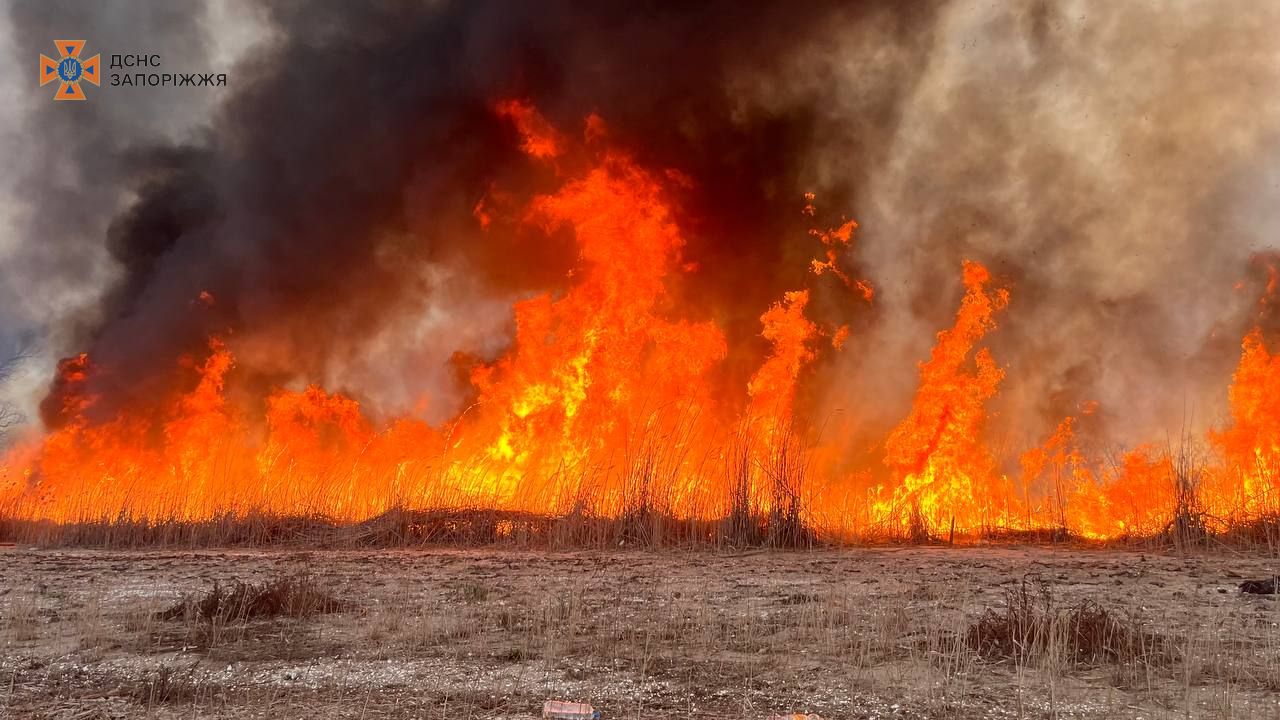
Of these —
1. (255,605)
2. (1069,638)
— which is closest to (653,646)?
(1069,638)

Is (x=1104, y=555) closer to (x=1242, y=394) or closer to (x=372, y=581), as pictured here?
(x=1242, y=394)

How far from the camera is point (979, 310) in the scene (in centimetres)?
1686

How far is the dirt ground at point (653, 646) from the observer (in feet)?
17.8

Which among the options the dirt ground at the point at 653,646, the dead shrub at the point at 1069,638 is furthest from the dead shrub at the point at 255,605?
the dead shrub at the point at 1069,638

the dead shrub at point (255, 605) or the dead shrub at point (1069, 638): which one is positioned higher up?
the dead shrub at point (1069, 638)

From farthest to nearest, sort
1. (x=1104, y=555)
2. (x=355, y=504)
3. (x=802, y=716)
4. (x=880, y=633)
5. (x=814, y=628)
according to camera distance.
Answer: (x=355, y=504), (x=1104, y=555), (x=814, y=628), (x=880, y=633), (x=802, y=716)

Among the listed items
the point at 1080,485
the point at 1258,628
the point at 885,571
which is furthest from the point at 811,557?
the point at 1258,628

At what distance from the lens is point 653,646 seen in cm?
687

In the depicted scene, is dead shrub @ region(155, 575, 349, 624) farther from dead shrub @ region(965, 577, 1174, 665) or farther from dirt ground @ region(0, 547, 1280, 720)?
dead shrub @ region(965, 577, 1174, 665)

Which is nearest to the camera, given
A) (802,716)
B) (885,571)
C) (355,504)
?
(802,716)

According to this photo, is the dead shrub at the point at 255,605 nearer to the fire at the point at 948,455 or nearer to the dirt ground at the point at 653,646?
the dirt ground at the point at 653,646

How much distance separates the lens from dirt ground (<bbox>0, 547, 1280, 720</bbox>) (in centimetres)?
543

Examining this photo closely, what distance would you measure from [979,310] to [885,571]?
8420mm

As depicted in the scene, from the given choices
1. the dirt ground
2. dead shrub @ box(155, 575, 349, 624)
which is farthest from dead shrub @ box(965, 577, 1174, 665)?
dead shrub @ box(155, 575, 349, 624)
